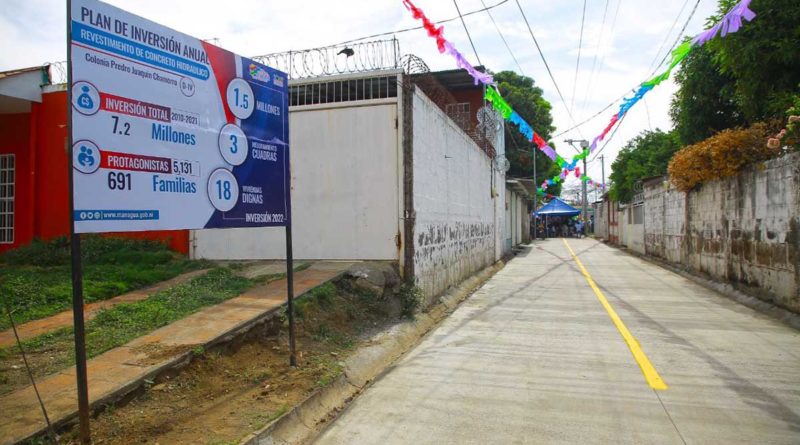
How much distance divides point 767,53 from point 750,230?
12.8ft

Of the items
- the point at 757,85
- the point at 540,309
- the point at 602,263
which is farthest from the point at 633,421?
the point at 602,263

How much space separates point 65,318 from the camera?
19.3 feet

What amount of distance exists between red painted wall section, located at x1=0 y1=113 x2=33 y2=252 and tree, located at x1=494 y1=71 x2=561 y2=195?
3049cm

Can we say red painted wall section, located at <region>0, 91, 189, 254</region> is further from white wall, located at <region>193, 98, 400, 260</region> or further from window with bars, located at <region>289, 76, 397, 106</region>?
window with bars, located at <region>289, 76, 397, 106</region>

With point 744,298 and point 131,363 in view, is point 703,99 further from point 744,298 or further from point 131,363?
point 131,363

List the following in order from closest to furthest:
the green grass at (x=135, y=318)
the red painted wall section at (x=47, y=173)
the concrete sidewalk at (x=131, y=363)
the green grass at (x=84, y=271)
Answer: the concrete sidewalk at (x=131, y=363), the green grass at (x=135, y=318), the green grass at (x=84, y=271), the red painted wall section at (x=47, y=173)

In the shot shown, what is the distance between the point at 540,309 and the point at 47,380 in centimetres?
828

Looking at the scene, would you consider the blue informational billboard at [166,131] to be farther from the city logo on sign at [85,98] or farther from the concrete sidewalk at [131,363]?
the concrete sidewalk at [131,363]

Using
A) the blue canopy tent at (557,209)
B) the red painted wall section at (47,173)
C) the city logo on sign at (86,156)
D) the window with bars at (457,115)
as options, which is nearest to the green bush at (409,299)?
the window with bars at (457,115)

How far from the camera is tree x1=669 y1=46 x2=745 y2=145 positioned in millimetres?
16406

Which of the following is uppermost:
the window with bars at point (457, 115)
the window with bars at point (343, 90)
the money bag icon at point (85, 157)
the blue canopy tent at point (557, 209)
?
the window with bars at point (457, 115)

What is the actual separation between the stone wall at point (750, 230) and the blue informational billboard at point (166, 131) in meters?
8.96

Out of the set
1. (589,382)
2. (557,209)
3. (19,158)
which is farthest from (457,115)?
(557,209)

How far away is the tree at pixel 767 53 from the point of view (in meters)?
10.9
